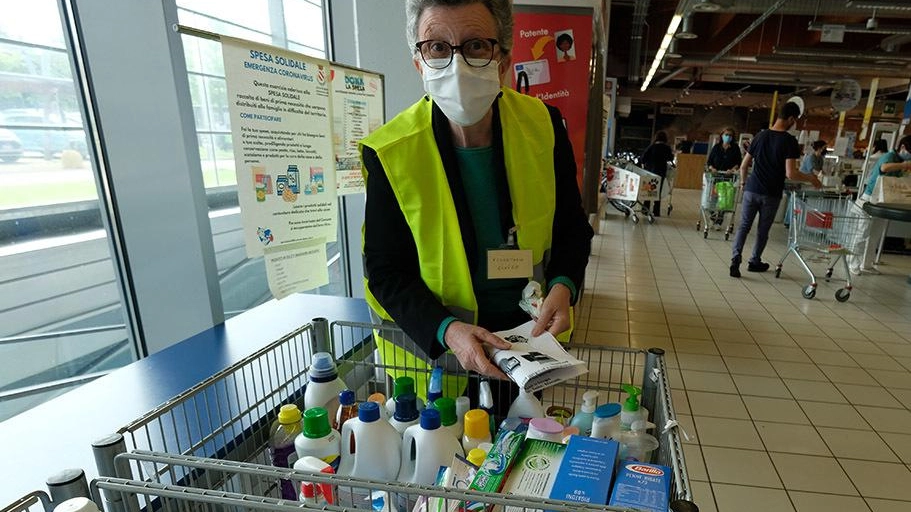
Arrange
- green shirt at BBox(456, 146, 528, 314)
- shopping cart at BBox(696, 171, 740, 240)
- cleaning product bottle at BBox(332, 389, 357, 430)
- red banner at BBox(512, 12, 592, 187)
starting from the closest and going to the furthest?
cleaning product bottle at BBox(332, 389, 357, 430) < green shirt at BBox(456, 146, 528, 314) < red banner at BBox(512, 12, 592, 187) < shopping cart at BBox(696, 171, 740, 240)

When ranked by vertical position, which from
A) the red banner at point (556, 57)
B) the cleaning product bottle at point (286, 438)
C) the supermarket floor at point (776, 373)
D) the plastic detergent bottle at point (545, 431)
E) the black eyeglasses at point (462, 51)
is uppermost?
the red banner at point (556, 57)

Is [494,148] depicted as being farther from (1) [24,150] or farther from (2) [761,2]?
(2) [761,2]

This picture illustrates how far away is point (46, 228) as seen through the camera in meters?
3.20

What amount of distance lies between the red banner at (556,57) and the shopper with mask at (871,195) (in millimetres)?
4915

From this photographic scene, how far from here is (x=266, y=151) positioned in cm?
178

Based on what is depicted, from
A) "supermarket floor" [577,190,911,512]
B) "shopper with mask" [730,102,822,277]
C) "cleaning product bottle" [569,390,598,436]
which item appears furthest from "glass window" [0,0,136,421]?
"shopper with mask" [730,102,822,277]

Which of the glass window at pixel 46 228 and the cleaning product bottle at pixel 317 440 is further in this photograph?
the glass window at pixel 46 228

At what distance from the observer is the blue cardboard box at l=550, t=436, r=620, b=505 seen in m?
0.77

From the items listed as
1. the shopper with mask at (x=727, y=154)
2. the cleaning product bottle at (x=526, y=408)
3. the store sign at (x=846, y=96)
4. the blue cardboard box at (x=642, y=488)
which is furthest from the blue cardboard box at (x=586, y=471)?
the store sign at (x=846, y=96)

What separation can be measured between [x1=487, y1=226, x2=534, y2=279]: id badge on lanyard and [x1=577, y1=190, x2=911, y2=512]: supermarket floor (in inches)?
75.3

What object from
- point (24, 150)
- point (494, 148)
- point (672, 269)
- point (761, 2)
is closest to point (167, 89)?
point (24, 150)

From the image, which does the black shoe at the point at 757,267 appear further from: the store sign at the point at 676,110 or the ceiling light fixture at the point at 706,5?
the store sign at the point at 676,110

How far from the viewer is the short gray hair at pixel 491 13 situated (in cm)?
117

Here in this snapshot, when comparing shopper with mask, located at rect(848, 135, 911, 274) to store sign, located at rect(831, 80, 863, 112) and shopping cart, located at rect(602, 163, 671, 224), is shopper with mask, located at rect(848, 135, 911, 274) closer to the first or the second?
shopping cart, located at rect(602, 163, 671, 224)
